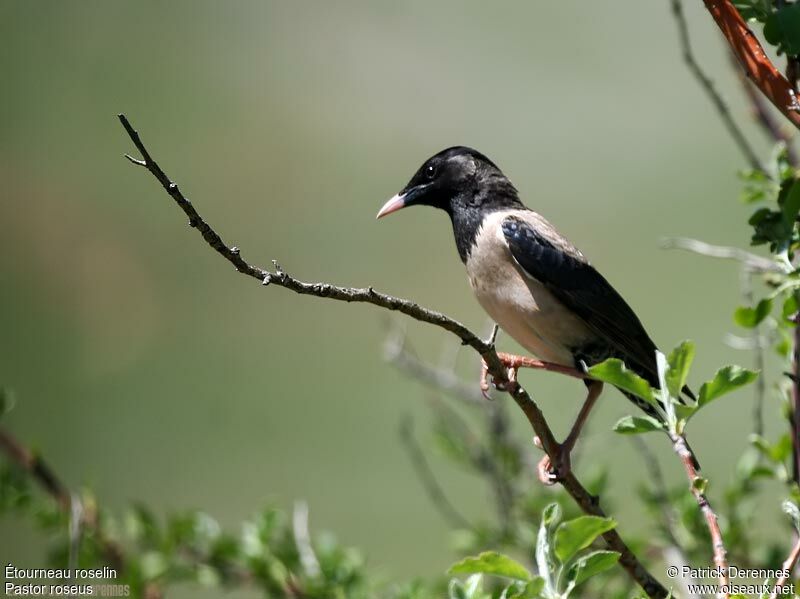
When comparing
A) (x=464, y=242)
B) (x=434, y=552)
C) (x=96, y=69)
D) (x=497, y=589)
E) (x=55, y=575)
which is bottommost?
(x=434, y=552)

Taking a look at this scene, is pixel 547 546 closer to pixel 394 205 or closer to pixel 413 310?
pixel 413 310

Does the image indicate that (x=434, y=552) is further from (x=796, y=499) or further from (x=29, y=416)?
(x=796, y=499)

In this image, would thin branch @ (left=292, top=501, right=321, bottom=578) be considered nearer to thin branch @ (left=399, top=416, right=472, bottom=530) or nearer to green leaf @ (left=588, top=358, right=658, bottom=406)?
thin branch @ (left=399, top=416, right=472, bottom=530)

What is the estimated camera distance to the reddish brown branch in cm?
202

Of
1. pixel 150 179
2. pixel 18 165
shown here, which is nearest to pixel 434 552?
pixel 150 179

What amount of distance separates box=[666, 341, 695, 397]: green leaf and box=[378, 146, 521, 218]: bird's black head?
81.3 inches

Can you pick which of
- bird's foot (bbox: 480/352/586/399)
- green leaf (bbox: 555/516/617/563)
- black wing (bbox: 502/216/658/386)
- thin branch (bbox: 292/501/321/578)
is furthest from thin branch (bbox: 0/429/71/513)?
green leaf (bbox: 555/516/617/563)

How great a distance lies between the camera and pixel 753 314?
2.15 meters

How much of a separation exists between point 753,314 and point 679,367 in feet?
0.89

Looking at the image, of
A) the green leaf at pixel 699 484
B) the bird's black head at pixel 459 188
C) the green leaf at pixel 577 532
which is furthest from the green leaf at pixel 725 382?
the bird's black head at pixel 459 188

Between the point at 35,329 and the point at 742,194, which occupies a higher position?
the point at 742,194

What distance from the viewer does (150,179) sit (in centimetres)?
958

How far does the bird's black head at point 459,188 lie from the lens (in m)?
4.02

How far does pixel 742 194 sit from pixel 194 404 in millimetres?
6663
